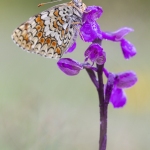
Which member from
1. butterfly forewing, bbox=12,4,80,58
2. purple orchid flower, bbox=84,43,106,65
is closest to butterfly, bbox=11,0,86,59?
butterfly forewing, bbox=12,4,80,58

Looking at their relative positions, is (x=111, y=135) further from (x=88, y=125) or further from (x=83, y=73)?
(x=83, y=73)

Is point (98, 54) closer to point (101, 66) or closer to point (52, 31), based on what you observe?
point (101, 66)

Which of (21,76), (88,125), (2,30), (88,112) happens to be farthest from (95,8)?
(2,30)

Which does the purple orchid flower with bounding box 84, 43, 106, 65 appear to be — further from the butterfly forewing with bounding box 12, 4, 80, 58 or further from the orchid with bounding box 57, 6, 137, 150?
the butterfly forewing with bounding box 12, 4, 80, 58

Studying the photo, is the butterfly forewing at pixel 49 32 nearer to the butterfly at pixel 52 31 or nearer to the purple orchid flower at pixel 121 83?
→ the butterfly at pixel 52 31

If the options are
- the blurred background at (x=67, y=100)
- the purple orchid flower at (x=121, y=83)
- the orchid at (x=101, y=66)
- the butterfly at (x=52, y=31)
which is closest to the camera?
the orchid at (x=101, y=66)

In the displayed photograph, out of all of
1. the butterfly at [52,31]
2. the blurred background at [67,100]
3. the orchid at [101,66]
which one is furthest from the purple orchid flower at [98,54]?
the blurred background at [67,100]

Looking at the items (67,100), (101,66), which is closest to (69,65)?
(101,66)
